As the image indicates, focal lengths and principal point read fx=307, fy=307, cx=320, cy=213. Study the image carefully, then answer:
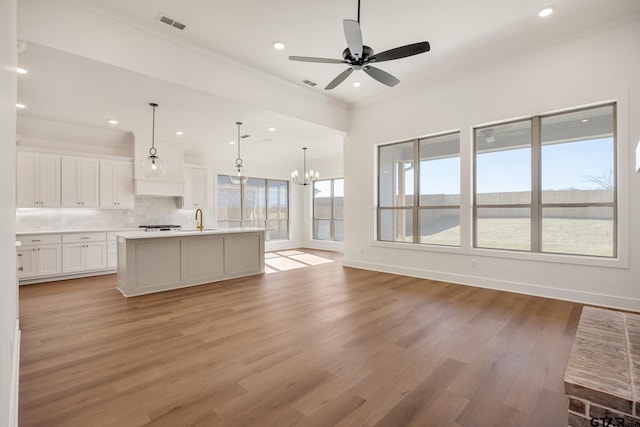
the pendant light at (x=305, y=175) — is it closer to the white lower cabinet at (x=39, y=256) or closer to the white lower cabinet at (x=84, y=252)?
the white lower cabinet at (x=84, y=252)

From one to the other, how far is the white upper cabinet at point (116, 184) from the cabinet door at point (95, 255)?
0.87 m

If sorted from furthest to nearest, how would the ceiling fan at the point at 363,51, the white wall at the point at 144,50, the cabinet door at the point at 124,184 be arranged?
the cabinet door at the point at 124,184, the white wall at the point at 144,50, the ceiling fan at the point at 363,51

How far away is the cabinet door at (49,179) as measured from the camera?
19.1 ft

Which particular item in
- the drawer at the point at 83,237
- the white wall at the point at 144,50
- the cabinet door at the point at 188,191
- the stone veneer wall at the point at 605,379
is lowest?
the stone veneer wall at the point at 605,379

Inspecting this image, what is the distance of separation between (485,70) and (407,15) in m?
2.09

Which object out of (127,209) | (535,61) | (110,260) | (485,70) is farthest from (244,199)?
(535,61)

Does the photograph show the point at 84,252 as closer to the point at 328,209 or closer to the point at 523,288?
the point at 328,209

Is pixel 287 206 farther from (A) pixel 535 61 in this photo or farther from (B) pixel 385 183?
(A) pixel 535 61

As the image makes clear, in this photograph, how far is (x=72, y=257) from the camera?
596 cm

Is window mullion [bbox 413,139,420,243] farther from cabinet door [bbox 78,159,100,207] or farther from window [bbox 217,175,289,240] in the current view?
cabinet door [bbox 78,159,100,207]

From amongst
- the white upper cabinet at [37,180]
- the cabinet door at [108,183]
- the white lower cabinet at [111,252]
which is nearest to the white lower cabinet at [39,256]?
the white upper cabinet at [37,180]

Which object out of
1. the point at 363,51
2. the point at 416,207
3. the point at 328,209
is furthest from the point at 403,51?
the point at 328,209

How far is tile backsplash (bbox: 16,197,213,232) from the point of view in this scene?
6.09 m

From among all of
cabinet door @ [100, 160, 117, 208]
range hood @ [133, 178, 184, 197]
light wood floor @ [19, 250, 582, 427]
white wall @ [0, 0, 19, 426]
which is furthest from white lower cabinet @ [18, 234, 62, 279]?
white wall @ [0, 0, 19, 426]
